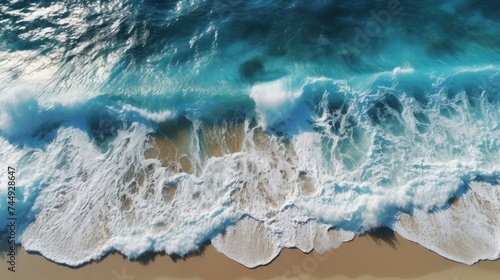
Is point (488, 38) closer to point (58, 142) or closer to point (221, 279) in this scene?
point (221, 279)

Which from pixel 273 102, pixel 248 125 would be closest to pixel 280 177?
pixel 248 125

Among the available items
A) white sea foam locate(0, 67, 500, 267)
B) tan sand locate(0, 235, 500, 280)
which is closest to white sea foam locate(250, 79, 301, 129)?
white sea foam locate(0, 67, 500, 267)

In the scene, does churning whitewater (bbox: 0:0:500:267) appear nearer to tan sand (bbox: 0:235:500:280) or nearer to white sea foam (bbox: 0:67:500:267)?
white sea foam (bbox: 0:67:500:267)

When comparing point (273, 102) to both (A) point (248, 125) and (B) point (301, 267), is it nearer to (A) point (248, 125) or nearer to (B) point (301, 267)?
(A) point (248, 125)

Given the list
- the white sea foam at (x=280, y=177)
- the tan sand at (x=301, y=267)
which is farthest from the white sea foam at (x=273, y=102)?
the tan sand at (x=301, y=267)

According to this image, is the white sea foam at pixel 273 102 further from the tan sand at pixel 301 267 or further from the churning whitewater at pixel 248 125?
the tan sand at pixel 301 267
